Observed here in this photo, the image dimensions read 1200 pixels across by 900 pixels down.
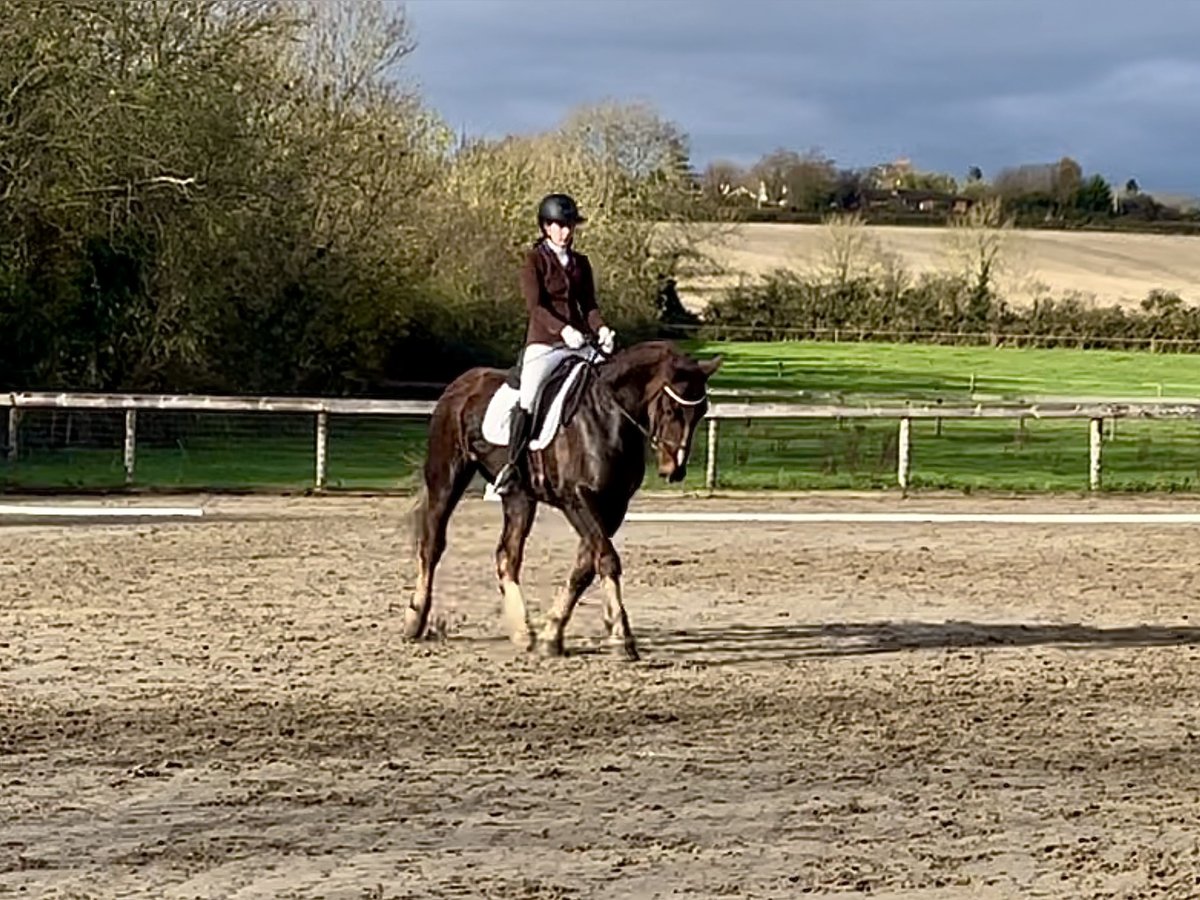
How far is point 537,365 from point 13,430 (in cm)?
1340

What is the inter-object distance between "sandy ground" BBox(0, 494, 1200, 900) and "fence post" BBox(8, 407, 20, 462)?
714cm

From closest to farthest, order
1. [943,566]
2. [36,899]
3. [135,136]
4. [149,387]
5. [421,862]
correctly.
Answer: [36,899] < [421,862] < [943,566] < [135,136] < [149,387]

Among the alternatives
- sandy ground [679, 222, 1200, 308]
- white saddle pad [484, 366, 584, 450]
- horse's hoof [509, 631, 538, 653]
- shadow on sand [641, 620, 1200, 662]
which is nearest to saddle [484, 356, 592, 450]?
white saddle pad [484, 366, 584, 450]

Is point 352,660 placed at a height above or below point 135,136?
below

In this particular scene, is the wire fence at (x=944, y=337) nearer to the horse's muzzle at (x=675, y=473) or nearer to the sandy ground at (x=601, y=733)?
the sandy ground at (x=601, y=733)

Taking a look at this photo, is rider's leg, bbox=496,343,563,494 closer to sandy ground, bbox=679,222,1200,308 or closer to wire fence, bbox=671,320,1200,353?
wire fence, bbox=671,320,1200,353

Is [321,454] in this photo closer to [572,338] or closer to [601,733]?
[572,338]

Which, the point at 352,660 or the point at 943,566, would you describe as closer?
the point at 352,660

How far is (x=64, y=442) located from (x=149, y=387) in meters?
6.70

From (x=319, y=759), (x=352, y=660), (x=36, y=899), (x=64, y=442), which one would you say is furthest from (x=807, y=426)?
(x=36, y=899)

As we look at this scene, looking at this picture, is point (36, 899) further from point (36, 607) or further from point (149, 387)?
point (149, 387)

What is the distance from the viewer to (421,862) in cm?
614

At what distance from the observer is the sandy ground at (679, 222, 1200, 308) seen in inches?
2719

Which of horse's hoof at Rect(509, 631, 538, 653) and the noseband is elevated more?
the noseband
